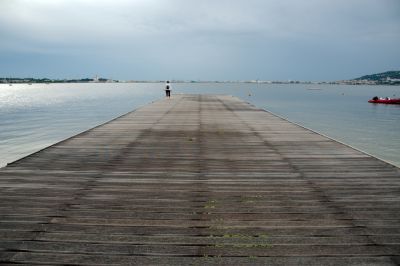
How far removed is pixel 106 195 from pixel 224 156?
4513 millimetres

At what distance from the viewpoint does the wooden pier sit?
15.2ft

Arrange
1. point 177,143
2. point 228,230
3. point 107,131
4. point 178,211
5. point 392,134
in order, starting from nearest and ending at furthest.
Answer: point 228,230
point 178,211
point 177,143
point 107,131
point 392,134

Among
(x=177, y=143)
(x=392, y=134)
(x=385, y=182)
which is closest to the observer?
(x=385, y=182)

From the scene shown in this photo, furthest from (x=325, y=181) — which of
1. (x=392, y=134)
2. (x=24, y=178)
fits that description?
(x=392, y=134)

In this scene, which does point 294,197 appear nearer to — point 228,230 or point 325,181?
point 325,181

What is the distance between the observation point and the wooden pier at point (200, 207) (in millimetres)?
4633

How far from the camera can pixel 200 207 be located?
20.4ft

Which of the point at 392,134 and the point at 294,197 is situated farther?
the point at 392,134

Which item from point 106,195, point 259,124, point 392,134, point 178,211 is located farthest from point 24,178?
point 392,134

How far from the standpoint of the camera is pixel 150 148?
11.8m

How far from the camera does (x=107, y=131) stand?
622 inches

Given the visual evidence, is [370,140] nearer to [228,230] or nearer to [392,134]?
[392,134]

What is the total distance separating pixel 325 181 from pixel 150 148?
6044mm

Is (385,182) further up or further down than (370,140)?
further up
